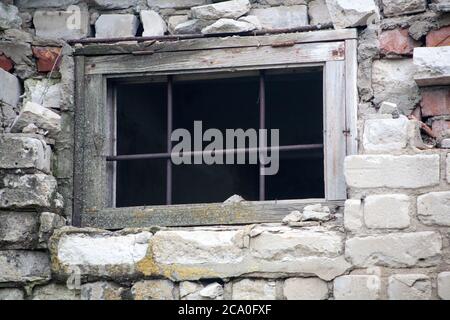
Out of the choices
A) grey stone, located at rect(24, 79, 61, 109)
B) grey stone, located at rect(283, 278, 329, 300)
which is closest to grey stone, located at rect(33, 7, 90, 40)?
grey stone, located at rect(24, 79, 61, 109)

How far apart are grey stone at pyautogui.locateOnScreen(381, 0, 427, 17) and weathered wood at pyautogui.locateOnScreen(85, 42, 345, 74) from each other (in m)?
0.27

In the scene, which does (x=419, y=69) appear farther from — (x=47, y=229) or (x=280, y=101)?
(x=280, y=101)

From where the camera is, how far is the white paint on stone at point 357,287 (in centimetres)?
422

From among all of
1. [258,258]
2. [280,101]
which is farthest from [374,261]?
[280,101]

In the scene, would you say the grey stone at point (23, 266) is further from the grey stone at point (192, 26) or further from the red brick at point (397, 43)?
the red brick at point (397, 43)

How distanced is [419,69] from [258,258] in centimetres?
111

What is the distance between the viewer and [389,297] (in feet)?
13.8

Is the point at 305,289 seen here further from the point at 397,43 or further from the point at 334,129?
the point at 397,43

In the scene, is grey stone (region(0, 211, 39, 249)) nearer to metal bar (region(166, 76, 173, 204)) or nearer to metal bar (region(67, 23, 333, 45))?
metal bar (region(166, 76, 173, 204))

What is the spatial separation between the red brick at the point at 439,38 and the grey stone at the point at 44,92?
1.81m

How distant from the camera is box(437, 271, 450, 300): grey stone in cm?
415

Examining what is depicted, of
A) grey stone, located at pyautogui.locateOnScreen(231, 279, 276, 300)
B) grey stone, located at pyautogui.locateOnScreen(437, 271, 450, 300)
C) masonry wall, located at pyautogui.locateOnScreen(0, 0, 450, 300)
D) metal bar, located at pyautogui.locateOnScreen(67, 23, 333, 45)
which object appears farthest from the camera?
metal bar, located at pyautogui.locateOnScreen(67, 23, 333, 45)

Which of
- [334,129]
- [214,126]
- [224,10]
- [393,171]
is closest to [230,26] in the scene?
[224,10]

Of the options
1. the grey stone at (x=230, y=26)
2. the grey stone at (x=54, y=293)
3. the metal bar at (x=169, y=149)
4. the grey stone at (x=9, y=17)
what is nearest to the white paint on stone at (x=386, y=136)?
the grey stone at (x=230, y=26)
